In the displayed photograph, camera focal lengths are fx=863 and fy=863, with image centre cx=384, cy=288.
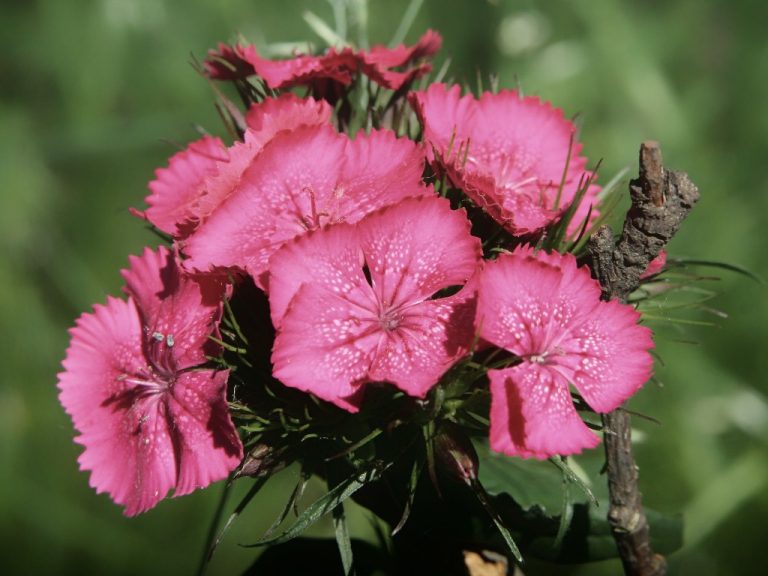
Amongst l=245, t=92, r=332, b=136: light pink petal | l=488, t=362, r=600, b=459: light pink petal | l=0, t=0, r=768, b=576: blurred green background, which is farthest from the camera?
l=0, t=0, r=768, b=576: blurred green background

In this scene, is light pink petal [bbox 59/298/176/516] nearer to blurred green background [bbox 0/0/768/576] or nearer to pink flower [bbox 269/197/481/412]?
pink flower [bbox 269/197/481/412]

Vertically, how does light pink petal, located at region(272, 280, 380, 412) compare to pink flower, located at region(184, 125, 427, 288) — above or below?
below

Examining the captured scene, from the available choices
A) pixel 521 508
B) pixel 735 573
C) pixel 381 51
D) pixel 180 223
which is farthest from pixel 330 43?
pixel 735 573

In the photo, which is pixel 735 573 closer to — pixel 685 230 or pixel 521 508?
pixel 685 230

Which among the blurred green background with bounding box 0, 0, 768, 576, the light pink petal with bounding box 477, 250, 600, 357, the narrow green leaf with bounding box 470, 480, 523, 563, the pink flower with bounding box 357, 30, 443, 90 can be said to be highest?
the pink flower with bounding box 357, 30, 443, 90

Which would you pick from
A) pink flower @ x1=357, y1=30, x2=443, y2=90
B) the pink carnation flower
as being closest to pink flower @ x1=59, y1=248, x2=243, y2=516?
pink flower @ x1=357, y1=30, x2=443, y2=90

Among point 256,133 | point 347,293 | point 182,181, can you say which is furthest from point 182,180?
point 347,293

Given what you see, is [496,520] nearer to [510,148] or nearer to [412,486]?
[412,486]

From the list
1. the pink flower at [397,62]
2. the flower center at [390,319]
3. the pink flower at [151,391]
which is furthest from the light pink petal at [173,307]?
the pink flower at [397,62]
